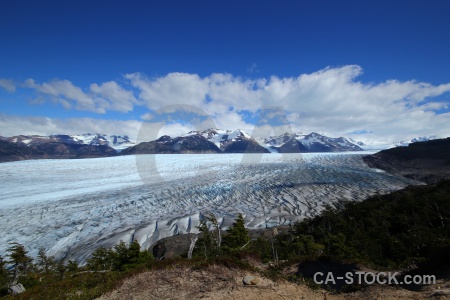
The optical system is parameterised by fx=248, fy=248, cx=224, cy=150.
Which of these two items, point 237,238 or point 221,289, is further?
point 237,238

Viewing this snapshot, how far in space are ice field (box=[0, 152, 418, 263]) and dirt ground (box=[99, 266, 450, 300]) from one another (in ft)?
46.0

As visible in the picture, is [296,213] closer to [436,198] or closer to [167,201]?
[436,198]

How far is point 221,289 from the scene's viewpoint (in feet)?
24.2

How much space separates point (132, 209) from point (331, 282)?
978 inches

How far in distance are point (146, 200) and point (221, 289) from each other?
26.6 metres

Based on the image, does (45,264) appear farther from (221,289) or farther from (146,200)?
(221,289)

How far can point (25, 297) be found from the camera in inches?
325

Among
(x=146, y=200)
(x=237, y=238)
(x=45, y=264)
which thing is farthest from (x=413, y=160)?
(x=45, y=264)

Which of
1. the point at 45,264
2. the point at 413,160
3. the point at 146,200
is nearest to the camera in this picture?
the point at 45,264

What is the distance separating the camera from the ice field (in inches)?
885

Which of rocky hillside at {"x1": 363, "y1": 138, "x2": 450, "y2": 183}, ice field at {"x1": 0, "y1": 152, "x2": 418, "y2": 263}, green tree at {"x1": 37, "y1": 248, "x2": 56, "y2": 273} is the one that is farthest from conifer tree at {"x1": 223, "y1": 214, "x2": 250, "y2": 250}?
rocky hillside at {"x1": 363, "y1": 138, "x2": 450, "y2": 183}

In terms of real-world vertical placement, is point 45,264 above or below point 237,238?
below

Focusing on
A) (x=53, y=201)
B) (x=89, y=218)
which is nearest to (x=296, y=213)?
(x=89, y=218)

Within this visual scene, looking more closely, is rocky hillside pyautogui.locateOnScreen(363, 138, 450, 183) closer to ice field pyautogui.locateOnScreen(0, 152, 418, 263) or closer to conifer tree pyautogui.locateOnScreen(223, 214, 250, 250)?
ice field pyautogui.locateOnScreen(0, 152, 418, 263)
